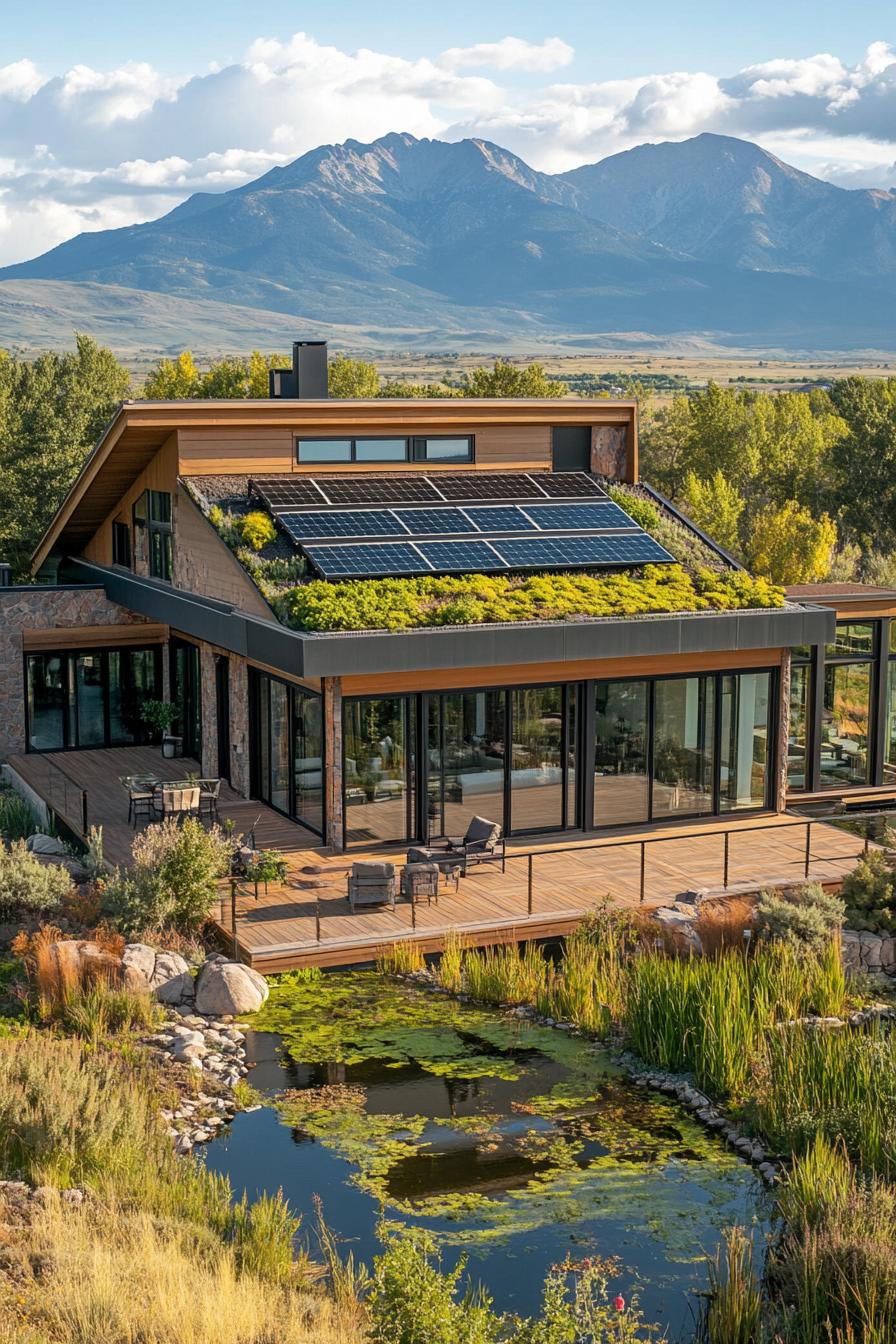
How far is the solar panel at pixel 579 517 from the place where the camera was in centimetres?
2500

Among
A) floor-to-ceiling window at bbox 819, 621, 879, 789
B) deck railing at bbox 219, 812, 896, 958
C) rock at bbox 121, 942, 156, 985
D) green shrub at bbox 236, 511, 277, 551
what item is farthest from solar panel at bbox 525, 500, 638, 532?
rock at bbox 121, 942, 156, 985

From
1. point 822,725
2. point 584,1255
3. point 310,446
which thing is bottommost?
point 584,1255

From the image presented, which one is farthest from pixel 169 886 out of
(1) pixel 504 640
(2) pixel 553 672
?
(2) pixel 553 672

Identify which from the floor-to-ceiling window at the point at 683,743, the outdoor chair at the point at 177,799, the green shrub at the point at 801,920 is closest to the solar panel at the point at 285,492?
the outdoor chair at the point at 177,799

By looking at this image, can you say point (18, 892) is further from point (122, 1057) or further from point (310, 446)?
point (310, 446)

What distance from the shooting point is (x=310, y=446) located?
84.4ft

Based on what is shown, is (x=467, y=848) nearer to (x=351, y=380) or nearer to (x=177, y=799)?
(x=177, y=799)

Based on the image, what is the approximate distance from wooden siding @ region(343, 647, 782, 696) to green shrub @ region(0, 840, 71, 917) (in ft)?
15.2

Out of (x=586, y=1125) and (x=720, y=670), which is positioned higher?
(x=720, y=670)

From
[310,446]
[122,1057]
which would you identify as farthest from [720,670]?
[122,1057]

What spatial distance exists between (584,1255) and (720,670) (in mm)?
12507

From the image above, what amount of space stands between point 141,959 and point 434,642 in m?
6.18

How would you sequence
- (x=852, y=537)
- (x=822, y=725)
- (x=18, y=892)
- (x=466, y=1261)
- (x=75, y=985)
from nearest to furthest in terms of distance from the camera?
1. (x=466, y=1261)
2. (x=75, y=985)
3. (x=18, y=892)
4. (x=822, y=725)
5. (x=852, y=537)

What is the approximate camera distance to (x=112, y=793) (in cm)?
2531
